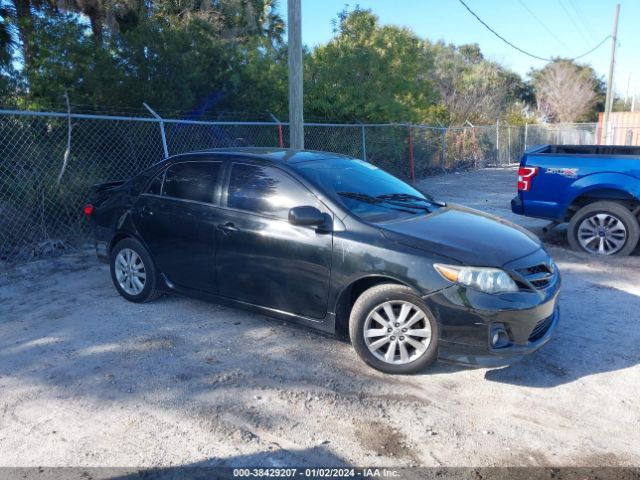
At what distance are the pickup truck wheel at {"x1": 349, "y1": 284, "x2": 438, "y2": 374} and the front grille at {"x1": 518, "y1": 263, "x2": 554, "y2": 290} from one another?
0.79m

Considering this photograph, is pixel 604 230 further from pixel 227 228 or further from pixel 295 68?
pixel 227 228

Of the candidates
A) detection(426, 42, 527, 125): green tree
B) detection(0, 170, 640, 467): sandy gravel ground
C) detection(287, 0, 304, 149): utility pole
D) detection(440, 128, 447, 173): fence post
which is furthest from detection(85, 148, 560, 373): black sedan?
detection(426, 42, 527, 125): green tree

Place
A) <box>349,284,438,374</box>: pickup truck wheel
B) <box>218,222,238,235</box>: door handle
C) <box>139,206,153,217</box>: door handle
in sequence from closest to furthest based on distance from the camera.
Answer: <box>349,284,438,374</box>: pickup truck wheel < <box>218,222,238,235</box>: door handle < <box>139,206,153,217</box>: door handle

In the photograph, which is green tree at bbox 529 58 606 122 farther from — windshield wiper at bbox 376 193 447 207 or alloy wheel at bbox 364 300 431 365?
alloy wheel at bbox 364 300 431 365

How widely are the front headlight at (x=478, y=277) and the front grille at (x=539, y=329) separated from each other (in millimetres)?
378

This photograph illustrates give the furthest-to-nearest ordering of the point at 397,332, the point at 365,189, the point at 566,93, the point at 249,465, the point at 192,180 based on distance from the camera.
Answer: the point at 566,93 → the point at 192,180 → the point at 365,189 → the point at 397,332 → the point at 249,465

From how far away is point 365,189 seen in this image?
16.1 ft

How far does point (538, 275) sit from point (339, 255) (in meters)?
1.49

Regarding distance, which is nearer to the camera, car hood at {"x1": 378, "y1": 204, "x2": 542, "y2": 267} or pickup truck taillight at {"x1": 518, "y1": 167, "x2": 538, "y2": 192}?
car hood at {"x1": 378, "y1": 204, "x2": 542, "y2": 267}

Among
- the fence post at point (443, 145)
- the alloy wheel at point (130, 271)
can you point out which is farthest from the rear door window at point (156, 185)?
the fence post at point (443, 145)

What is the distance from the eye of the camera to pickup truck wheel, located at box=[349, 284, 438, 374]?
3.97 meters

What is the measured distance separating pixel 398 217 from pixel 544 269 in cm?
119

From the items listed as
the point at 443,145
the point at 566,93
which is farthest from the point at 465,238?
the point at 566,93

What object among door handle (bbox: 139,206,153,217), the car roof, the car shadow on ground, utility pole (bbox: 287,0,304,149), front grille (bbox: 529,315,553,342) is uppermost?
utility pole (bbox: 287,0,304,149)
